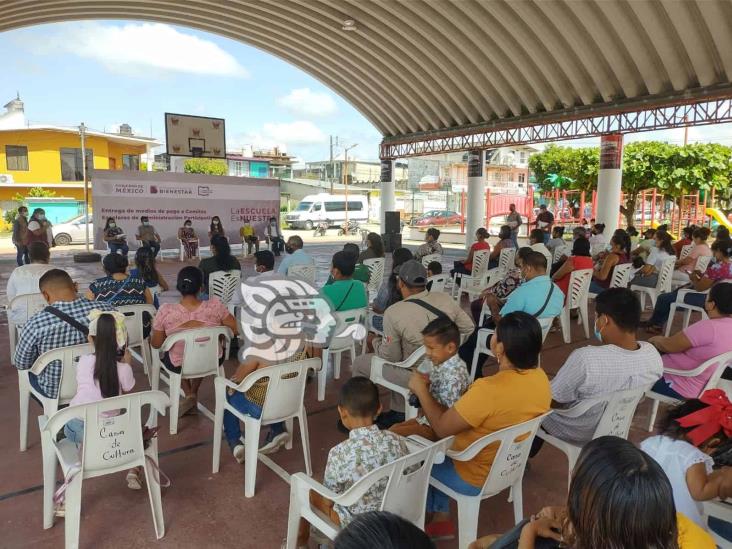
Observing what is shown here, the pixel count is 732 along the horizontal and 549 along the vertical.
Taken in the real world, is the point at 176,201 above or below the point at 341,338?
above

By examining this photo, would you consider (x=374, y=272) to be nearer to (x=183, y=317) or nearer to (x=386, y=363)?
(x=183, y=317)

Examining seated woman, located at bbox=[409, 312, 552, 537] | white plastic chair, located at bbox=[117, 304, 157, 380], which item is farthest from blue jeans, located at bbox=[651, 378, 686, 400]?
white plastic chair, located at bbox=[117, 304, 157, 380]

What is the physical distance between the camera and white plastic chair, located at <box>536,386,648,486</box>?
2432mm

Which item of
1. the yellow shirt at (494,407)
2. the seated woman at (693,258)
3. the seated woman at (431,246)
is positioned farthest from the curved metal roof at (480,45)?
the yellow shirt at (494,407)

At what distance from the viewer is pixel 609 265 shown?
19.5ft

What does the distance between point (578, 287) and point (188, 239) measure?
10167mm

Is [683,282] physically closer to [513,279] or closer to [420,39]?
[513,279]

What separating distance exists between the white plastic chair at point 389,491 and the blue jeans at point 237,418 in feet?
2.76

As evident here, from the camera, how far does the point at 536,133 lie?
1421cm

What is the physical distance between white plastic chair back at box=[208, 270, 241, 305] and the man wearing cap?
8.83 feet

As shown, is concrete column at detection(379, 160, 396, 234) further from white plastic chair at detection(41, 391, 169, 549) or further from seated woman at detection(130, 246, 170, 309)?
white plastic chair at detection(41, 391, 169, 549)

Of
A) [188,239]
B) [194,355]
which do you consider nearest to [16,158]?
[188,239]

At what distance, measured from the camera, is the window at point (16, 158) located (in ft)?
80.5

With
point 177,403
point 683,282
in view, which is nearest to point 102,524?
point 177,403
